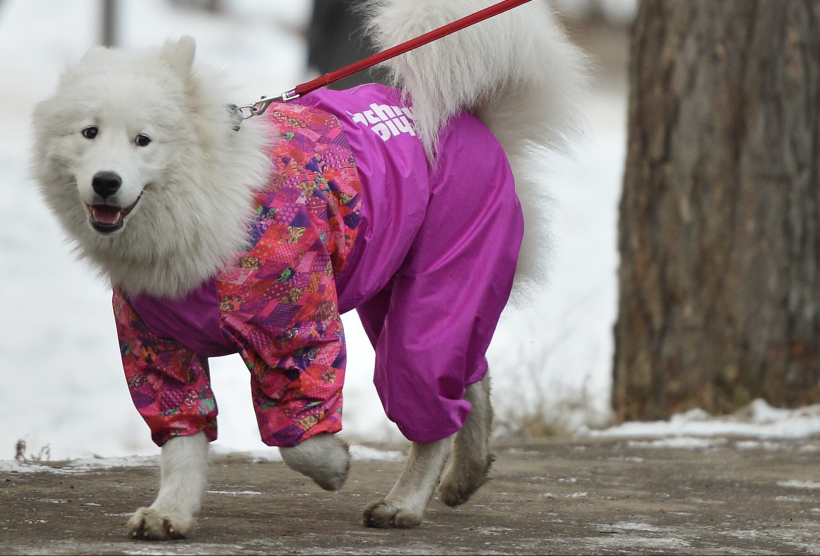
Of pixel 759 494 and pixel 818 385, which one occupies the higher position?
pixel 818 385

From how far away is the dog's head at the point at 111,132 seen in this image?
227 centimetres

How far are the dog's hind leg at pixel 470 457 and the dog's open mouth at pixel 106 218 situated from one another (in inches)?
50.9

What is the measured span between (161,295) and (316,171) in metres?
0.48

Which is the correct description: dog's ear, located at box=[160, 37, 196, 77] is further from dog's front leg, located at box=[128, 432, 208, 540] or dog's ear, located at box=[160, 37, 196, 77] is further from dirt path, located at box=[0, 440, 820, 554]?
dirt path, located at box=[0, 440, 820, 554]

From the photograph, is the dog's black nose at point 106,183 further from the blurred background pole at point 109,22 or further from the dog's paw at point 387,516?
the blurred background pole at point 109,22

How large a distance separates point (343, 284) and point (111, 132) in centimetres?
71

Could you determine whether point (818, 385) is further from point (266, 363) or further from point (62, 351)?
point (62, 351)

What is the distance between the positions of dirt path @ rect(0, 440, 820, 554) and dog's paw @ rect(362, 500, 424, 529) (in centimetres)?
4

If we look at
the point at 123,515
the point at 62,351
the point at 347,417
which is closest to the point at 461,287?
the point at 123,515

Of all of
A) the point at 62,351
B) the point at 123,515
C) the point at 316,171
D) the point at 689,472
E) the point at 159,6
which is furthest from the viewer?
the point at 159,6

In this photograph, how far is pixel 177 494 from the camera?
A: 2.47 meters

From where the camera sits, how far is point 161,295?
241 centimetres

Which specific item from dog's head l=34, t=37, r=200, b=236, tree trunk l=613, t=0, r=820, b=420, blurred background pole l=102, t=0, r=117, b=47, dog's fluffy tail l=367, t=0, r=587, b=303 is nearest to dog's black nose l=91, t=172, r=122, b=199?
dog's head l=34, t=37, r=200, b=236

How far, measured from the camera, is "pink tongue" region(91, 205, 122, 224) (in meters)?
2.29
